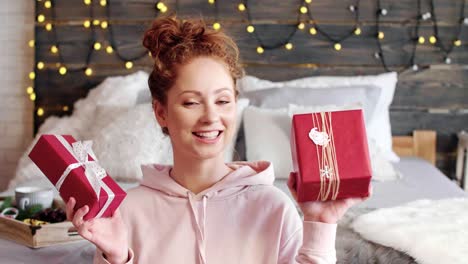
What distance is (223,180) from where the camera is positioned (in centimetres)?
131

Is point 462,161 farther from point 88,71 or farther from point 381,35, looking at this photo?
point 88,71

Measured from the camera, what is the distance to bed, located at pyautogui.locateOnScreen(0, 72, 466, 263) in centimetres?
264

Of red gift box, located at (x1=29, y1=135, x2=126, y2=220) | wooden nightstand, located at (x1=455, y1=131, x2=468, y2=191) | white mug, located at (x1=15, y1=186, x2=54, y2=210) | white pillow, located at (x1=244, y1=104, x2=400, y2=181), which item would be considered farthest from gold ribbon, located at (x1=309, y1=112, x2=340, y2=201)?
wooden nightstand, located at (x1=455, y1=131, x2=468, y2=191)

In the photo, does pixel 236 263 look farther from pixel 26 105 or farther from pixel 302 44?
pixel 26 105

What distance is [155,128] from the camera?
278cm

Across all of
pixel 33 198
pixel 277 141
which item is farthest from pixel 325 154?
pixel 277 141

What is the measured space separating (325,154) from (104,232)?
0.43 meters

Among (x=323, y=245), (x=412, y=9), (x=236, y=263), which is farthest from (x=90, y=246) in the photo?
(x=412, y=9)

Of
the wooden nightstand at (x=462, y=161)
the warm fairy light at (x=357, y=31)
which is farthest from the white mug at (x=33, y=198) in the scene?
the wooden nightstand at (x=462, y=161)

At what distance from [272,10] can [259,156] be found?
99 cm

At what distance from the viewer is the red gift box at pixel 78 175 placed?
1088 mm

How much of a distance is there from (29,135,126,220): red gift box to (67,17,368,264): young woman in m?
0.05

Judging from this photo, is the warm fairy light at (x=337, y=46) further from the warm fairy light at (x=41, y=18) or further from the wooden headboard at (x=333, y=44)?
the warm fairy light at (x=41, y=18)

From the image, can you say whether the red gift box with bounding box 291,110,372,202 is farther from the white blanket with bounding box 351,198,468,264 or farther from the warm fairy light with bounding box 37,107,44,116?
the warm fairy light with bounding box 37,107,44,116
